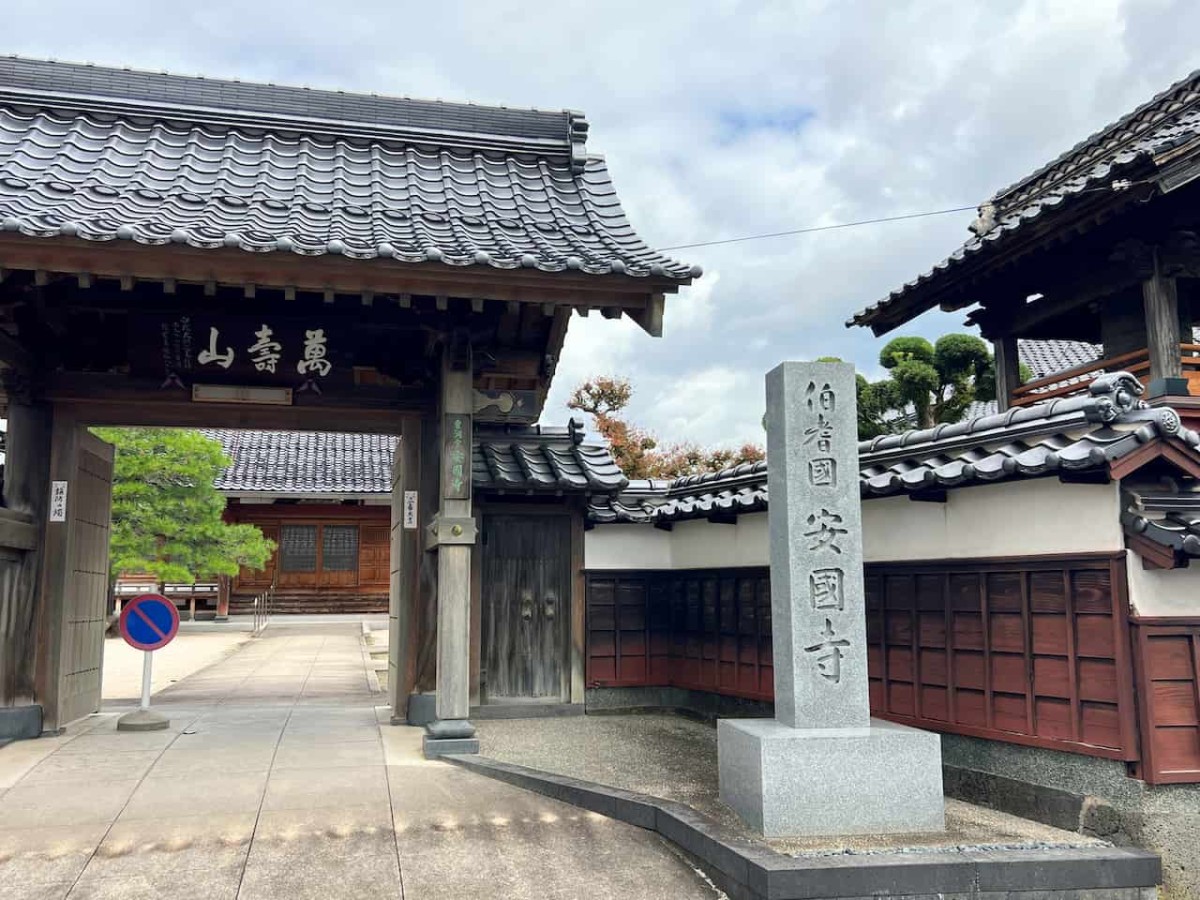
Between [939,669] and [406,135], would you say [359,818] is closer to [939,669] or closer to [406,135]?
[939,669]

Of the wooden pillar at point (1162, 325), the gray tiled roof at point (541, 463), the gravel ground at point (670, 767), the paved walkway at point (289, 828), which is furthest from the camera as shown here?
the gray tiled roof at point (541, 463)

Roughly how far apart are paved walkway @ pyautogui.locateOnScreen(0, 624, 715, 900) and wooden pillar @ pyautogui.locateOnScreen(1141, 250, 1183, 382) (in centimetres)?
715

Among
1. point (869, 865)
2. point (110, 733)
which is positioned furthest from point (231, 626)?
point (869, 865)

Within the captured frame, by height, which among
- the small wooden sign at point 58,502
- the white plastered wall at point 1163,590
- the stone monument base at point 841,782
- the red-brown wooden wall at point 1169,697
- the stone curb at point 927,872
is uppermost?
the small wooden sign at point 58,502

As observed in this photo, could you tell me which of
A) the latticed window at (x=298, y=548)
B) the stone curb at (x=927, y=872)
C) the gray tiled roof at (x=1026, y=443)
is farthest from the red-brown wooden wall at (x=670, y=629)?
the latticed window at (x=298, y=548)

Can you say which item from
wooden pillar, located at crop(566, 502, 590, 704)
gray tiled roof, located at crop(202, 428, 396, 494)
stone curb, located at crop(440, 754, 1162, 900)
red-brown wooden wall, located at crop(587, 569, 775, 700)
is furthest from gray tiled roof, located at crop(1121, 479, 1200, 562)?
gray tiled roof, located at crop(202, 428, 396, 494)

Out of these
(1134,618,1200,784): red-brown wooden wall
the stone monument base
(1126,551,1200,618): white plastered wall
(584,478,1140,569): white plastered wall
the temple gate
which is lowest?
the stone monument base

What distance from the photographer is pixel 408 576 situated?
29.1 feet

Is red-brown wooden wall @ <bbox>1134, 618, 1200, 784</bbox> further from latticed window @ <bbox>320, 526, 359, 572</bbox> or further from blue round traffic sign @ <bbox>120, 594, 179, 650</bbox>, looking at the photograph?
latticed window @ <bbox>320, 526, 359, 572</bbox>

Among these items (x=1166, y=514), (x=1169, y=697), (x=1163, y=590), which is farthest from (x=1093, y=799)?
(x=1166, y=514)

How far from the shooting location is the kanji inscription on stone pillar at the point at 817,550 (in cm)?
563

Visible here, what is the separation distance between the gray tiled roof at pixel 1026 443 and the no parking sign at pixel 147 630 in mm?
6623

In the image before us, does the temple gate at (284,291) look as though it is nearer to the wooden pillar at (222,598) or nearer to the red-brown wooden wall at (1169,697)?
the red-brown wooden wall at (1169,697)

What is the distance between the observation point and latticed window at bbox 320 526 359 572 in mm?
28828
